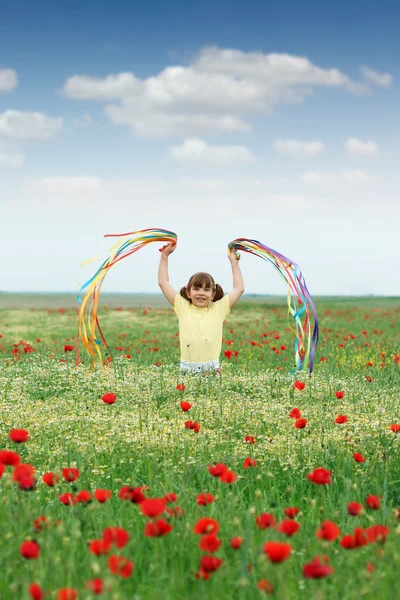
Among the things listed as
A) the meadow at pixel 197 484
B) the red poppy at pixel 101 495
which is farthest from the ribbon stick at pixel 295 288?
the red poppy at pixel 101 495

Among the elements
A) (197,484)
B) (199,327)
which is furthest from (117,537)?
(199,327)

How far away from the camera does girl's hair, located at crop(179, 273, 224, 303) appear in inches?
335

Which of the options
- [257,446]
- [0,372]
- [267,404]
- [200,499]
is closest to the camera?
[200,499]

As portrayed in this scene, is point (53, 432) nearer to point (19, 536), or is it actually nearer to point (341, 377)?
point (19, 536)

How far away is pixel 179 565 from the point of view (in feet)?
10.7

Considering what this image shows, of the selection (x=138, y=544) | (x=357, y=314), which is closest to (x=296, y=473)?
(x=138, y=544)

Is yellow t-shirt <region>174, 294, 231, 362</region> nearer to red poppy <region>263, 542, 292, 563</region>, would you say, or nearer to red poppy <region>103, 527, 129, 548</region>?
red poppy <region>103, 527, 129, 548</region>

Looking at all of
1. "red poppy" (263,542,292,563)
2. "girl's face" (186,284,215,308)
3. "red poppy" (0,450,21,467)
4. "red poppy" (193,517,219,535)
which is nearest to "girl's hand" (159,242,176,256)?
"girl's face" (186,284,215,308)

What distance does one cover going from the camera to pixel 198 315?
8.44 meters

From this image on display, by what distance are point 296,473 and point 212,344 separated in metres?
3.54

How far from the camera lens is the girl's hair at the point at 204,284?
8500mm

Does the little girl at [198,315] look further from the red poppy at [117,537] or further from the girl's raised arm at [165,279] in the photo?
the red poppy at [117,537]

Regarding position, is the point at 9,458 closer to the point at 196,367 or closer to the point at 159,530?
the point at 159,530

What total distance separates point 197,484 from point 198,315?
3695mm
